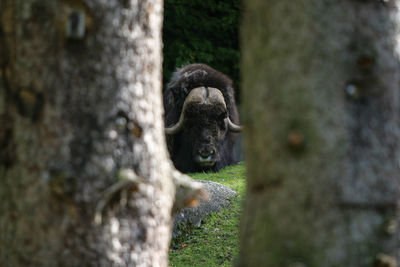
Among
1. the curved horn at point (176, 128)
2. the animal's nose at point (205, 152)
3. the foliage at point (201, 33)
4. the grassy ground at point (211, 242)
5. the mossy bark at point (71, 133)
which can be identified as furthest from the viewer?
the foliage at point (201, 33)

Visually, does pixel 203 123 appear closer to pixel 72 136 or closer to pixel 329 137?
pixel 72 136

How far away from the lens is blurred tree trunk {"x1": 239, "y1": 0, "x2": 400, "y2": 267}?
192 cm

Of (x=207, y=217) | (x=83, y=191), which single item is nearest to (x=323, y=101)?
(x=83, y=191)

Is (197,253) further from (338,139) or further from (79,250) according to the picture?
(338,139)

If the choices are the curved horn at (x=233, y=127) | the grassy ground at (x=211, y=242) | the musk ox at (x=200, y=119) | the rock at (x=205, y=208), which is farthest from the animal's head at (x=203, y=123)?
the grassy ground at (x=211, y=242)

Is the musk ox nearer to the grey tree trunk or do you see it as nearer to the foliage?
the foliage

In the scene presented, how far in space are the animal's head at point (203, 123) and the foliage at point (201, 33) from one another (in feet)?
7.24

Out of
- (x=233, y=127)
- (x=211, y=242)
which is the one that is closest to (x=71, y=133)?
(x=211, y=242)

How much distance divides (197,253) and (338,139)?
329 cm

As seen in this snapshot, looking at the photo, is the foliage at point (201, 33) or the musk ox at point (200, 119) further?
the foliage at point (201, 33)

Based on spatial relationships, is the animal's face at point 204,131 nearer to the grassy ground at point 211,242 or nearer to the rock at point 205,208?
the rock at point 205,208

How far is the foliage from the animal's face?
7.48 ft

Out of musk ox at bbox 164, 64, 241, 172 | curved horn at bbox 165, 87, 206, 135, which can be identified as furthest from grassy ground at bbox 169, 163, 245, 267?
curved horn at bbox 165, 87, 206, 135

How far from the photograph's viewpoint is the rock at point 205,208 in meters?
5.35
